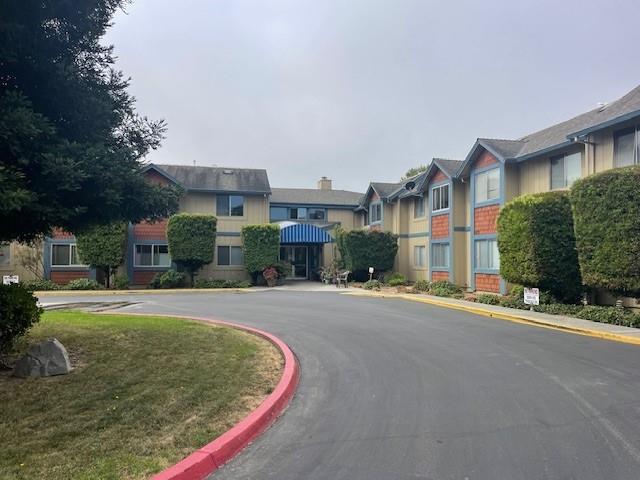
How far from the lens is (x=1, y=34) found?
6.00 m

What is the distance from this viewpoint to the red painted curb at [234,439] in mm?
4266

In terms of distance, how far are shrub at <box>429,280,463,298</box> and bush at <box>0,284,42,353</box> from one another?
17.5m

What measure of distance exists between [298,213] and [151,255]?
11968 millimetres

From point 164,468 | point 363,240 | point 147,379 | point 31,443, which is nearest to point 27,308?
point 147,379

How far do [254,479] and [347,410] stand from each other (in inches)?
83.4

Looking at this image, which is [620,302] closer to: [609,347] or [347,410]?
[609,347]

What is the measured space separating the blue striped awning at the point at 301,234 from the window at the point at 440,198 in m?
8.05

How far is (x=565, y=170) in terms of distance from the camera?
19.3m

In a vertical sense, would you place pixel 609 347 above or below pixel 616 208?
below

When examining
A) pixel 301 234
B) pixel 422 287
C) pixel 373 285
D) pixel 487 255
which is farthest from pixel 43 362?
pixel 301 234

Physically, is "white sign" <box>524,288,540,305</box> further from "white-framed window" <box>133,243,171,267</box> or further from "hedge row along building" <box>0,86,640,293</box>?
"white-framed window" <box>133,243,171,267</box>

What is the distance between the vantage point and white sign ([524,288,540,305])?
1641 centimetres

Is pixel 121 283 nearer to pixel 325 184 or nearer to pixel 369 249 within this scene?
pixel 369 249

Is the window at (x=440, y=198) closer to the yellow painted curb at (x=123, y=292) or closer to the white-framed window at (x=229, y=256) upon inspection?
the yellow painted curb at (x=123, y=292)
